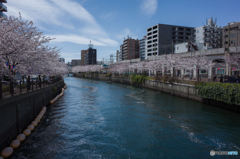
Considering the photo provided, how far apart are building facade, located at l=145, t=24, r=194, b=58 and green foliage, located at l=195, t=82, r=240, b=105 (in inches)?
2440

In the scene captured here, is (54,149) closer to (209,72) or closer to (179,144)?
(179,144)

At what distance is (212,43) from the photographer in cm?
7500

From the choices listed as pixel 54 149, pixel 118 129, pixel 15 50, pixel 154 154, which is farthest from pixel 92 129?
pixel 15 50

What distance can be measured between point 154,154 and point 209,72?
36.2 meters

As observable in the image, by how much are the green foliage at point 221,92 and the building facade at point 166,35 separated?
61971 mm

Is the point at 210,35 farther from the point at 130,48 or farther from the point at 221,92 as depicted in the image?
the point at 221,92

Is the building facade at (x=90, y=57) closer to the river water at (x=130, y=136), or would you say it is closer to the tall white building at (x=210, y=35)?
the tall white building at (x=210, y=35)

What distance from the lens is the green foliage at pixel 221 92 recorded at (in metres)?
16.4

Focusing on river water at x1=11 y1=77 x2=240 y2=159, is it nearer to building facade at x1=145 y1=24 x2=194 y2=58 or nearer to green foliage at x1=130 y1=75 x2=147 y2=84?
green foliage at x1=130 y1=75 x2=147 y2=84

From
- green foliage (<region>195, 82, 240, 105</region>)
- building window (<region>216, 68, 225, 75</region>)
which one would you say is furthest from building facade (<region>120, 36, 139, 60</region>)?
green foliage (<region>195, 82, 240, 105</region>)

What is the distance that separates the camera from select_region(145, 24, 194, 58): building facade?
8400 centimetres

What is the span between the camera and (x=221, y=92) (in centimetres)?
1823

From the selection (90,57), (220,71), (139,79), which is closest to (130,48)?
(90,57)

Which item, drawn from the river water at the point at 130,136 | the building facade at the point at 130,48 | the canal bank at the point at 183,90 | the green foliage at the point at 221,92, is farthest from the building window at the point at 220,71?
the building facade at the point at 130,48
